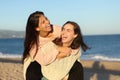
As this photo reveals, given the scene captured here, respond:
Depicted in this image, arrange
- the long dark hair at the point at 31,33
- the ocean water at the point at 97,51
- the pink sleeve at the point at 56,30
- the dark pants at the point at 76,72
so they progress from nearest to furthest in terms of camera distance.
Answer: the dark pants at the point at 76,72
the long dark hair at the point at 31,33
the pink sleeve at the point at 56,30
the ocean water at the point at 97,51

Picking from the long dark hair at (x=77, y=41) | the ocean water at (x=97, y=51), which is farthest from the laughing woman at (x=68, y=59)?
the ocean water at (x=97, y=51)

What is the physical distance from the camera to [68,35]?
152 inches

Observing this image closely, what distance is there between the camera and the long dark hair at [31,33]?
378 cm

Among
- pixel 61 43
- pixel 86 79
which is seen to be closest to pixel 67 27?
pixel 61 43

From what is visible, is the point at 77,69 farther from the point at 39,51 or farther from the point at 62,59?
the point at 39,51

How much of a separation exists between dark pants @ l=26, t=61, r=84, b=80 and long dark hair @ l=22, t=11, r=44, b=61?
180mm

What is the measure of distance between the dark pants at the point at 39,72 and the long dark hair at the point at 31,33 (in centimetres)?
18

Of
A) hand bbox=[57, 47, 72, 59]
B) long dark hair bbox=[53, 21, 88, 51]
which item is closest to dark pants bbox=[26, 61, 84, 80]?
hand bbox=[57, 47, 72, 59]

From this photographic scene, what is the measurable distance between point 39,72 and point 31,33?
406 mm

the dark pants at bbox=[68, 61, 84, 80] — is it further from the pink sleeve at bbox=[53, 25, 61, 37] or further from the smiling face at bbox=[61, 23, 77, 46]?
the pink sleeve at bbox=[53, 25, 61, 37]

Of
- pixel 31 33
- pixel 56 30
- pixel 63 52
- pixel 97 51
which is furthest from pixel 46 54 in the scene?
pixel 97 51

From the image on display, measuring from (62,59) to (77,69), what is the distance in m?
0.18

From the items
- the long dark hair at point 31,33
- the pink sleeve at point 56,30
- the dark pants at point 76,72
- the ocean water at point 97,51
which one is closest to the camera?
the dark pants at point 76,72

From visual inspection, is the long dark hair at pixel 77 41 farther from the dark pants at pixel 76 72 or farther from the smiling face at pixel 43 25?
the dark pants at pixel 76 72
